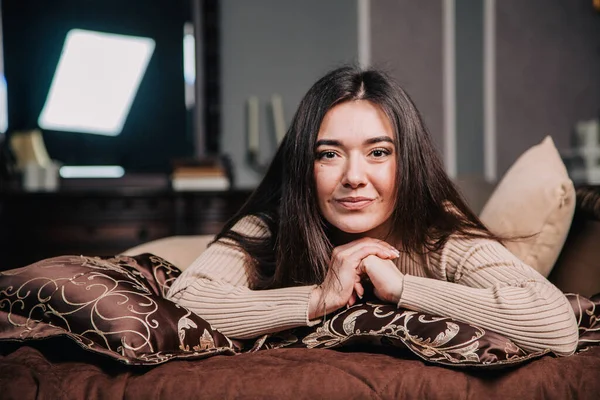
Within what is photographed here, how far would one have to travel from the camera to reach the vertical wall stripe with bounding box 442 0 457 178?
11.4 ft

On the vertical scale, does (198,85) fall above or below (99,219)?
above

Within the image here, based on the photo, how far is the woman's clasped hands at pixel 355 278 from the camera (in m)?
1.23

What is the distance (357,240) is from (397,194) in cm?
13

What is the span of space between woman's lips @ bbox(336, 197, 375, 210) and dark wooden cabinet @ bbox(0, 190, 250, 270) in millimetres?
1712

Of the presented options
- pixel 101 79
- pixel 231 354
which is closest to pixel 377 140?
pixel 231 354

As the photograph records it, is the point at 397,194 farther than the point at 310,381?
Yes

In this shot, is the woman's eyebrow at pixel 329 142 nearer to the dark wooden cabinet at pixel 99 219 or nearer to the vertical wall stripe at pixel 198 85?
the dark wooden cabinet at pixel 99 219

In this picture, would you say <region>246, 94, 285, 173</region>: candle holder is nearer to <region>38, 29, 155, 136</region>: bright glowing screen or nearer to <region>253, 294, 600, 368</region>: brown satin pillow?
<region>38, 29, 155, 136</region>: bright glowing screen

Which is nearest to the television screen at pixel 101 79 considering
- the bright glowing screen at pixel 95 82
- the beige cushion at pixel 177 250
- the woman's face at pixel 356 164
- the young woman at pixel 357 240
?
the bright glowing screen at pixel 95 82

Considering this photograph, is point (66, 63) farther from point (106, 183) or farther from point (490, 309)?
point (490, 309)

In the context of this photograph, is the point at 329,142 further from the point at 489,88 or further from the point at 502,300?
the point at 489,88

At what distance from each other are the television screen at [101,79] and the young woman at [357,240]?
2156 millimetres

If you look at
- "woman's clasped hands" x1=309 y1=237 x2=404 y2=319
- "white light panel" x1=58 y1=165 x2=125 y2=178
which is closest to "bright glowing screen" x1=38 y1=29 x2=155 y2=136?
"white light panel" x1=58 y1=165 x2=125 y2=178

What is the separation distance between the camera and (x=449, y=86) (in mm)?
3490
